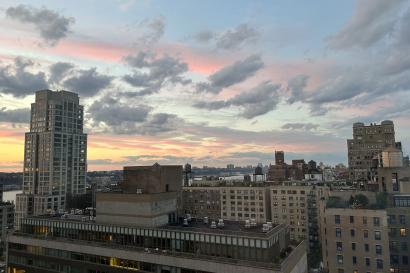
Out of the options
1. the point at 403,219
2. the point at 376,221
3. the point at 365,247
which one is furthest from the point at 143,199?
the point at 403,219

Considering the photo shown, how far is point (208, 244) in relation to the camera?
217ft

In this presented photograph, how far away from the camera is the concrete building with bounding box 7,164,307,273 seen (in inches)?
2451

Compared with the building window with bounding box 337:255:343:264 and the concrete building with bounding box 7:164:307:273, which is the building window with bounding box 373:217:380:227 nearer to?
the building window with bounding box 337:255:343:264

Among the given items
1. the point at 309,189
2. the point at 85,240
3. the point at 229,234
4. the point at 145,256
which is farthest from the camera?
the point at 309,189

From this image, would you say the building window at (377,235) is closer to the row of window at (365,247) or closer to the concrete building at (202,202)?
the row of window at (365,247)

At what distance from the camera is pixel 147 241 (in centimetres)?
7262

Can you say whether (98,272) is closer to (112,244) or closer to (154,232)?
(112,244)

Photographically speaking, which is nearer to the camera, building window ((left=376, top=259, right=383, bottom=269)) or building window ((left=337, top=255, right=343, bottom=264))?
building window ((left=376, top=259, right=383, bottom=269))

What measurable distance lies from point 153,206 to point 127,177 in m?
12.5

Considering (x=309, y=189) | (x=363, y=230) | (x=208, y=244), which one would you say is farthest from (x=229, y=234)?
(x=309, y=189)

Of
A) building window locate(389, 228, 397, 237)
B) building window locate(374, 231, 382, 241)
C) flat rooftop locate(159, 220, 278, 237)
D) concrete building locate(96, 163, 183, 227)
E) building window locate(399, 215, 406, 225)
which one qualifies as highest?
concrete building locate(96, 163, 183, 227)

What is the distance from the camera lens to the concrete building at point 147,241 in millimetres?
62250

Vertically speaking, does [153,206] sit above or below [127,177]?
below

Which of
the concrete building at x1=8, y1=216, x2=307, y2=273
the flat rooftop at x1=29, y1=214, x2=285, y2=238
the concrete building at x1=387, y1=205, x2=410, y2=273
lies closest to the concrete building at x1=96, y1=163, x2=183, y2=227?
the concrete building at x1=8, y1=216, x2=307, y2=273
